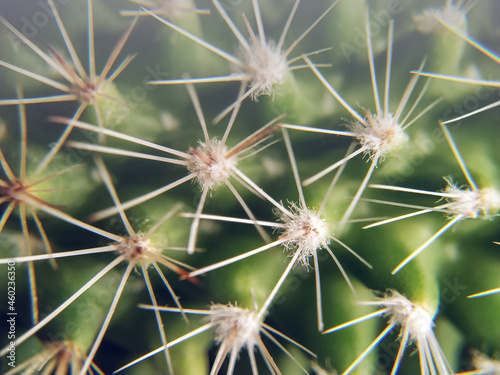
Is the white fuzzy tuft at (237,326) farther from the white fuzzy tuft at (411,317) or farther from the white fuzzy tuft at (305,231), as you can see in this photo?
the white fuzzy tuft at (411,317)

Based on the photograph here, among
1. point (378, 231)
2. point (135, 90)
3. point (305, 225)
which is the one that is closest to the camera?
point (305, 225)

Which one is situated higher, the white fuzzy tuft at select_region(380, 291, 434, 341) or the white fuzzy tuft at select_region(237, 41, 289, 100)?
the white fuzzy tuft at select_region(237, 41, 289, 100)

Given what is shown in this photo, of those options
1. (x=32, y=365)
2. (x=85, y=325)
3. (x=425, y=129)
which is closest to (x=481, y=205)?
(x=425, y=129)

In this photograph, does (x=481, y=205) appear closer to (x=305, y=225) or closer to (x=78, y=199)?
(x=305, y=225)

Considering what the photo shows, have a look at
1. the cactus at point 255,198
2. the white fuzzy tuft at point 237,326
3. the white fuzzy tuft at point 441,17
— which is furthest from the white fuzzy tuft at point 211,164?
the white fuzzy tuft at point 441,17

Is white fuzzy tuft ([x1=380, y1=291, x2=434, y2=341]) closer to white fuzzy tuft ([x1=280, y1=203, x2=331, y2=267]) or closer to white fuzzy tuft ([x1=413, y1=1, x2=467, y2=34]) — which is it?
white fuzzy tuft ([x1=280, y1=203, x2=331, y2=267])

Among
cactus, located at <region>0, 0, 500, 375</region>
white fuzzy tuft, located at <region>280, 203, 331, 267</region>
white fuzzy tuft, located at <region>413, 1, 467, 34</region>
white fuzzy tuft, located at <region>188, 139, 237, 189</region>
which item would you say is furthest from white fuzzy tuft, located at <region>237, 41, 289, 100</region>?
white fuzzy tuft, located at <region>413, 1, 467, 34</region>
